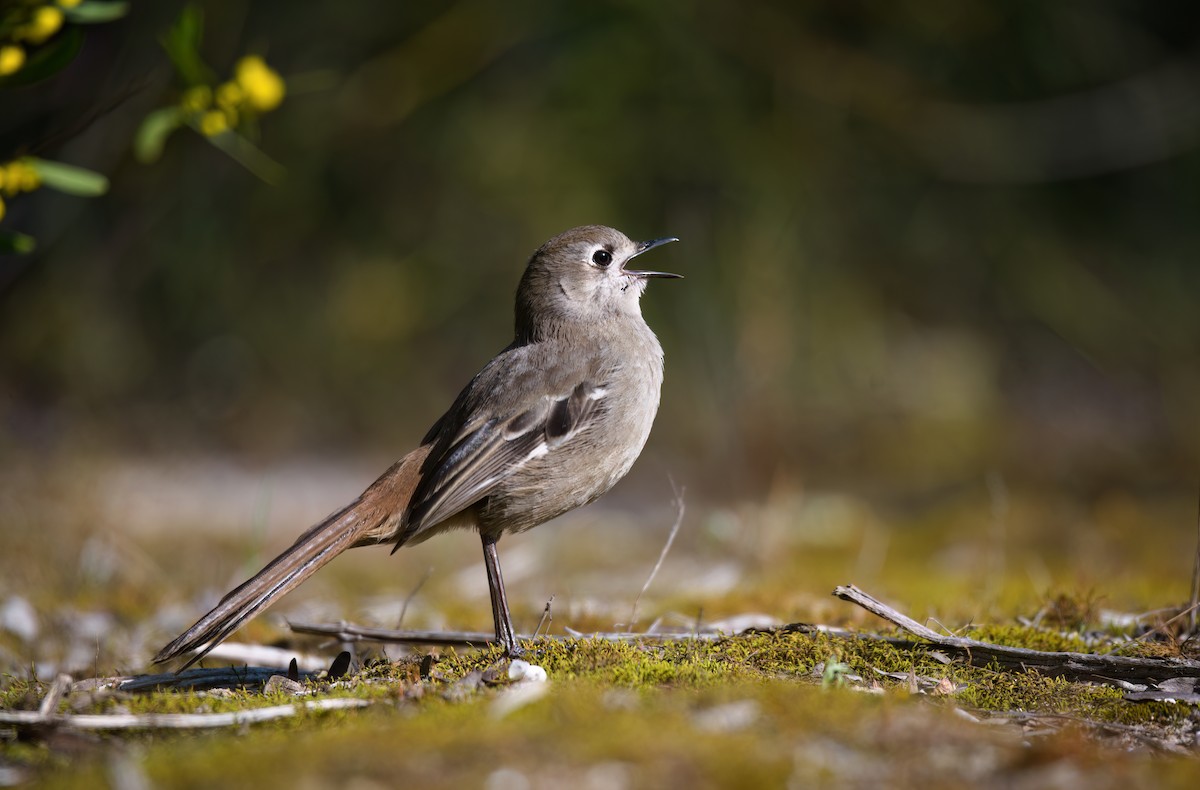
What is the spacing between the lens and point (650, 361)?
5090mm

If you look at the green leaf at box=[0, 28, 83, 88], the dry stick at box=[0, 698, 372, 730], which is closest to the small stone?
the dry stick at box=[0, 698, 372, 730]

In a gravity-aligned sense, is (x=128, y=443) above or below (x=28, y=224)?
below

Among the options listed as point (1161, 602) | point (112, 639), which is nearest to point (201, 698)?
point (112, 639)

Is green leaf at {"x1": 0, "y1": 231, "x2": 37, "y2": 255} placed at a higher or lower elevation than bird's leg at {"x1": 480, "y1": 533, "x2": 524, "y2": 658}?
higher

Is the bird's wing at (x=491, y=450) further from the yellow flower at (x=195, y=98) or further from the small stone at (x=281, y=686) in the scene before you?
the yellow flower at (x=195, y=98)

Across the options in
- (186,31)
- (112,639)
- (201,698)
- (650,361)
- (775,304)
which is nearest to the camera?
(201,698)

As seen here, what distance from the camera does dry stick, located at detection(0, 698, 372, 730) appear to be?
126 inches

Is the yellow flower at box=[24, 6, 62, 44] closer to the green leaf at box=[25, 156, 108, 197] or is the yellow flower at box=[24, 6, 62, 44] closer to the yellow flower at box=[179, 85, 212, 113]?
the green leaf at box=[25, 156, 108, 197]

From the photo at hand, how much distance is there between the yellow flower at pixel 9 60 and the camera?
4152 mm

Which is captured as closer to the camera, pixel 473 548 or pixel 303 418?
pixel 473 548

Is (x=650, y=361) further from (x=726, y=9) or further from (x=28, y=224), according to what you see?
(x=28, y=224)

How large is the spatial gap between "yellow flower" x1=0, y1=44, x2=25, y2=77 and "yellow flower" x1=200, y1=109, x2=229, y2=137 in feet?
2.34

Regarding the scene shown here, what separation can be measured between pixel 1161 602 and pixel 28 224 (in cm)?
1017

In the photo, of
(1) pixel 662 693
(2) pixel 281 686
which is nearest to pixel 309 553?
(2) pixel 281 686
